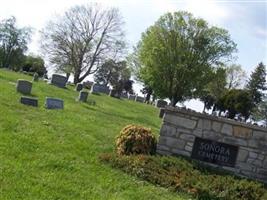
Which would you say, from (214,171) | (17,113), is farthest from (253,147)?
(17,113)

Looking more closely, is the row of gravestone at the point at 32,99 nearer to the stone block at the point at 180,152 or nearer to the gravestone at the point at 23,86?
the gravestone at the point at 23,86

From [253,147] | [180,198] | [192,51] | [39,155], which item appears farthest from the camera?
[192,51]

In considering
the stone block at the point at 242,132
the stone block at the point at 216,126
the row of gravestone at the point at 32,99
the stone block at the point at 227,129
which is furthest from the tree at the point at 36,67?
the stone block at the point at 242,132

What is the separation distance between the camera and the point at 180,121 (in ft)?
45.5

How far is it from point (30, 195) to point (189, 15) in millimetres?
49197

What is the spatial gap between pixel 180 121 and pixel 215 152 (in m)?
1.25

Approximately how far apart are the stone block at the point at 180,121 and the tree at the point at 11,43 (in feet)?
225

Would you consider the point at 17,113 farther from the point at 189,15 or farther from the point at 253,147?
the point at 189,15

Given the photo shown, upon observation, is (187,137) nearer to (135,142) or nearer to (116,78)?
(135,142)

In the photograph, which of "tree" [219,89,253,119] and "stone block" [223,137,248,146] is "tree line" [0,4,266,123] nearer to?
"tree" [219,89,253,119]

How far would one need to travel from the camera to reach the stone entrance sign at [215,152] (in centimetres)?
1349

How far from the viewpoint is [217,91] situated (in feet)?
238

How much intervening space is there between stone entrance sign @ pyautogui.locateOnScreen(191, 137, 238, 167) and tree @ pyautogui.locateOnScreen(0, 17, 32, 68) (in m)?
69.3

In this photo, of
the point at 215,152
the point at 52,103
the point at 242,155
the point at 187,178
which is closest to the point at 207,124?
the point at 215,152
